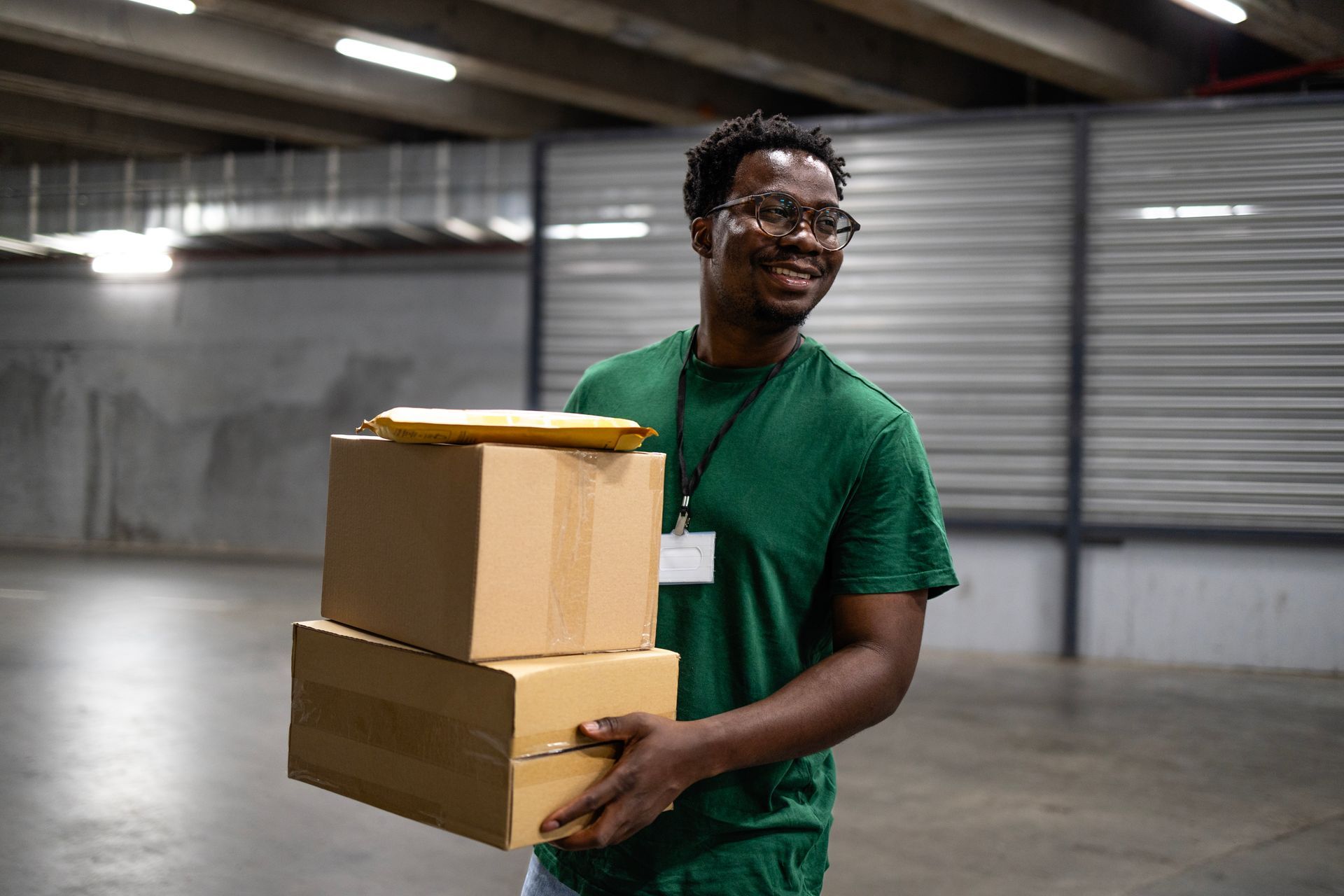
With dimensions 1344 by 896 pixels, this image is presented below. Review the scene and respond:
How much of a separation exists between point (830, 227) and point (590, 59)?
5605 millimetres

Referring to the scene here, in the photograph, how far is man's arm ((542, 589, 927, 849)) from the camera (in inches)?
38.4

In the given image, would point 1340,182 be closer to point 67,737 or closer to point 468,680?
point 468,680

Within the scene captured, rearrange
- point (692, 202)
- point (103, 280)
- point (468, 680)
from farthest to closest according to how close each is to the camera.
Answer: point (103, 280)
point (692, 202)
point (468, 680)

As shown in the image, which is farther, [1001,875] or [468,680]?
[1001,875]

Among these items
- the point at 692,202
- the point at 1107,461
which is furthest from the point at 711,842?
the point at 1107,461

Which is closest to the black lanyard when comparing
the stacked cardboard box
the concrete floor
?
the stacked cardboard box

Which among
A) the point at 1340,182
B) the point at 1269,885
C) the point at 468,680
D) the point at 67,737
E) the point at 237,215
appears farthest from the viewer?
the point at 237,215

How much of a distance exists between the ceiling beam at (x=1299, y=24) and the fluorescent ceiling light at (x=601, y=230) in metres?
3.27

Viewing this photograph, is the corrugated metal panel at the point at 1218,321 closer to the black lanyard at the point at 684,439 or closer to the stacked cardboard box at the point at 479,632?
the black lanyard at the point at 684,439

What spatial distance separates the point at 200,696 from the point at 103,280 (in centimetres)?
688

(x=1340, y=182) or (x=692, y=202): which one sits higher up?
(x=1340, y=182)

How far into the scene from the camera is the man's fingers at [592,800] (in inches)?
37.0

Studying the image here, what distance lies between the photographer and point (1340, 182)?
5.36m

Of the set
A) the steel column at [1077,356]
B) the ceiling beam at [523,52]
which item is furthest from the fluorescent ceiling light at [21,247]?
the steel column at [1077,356]
